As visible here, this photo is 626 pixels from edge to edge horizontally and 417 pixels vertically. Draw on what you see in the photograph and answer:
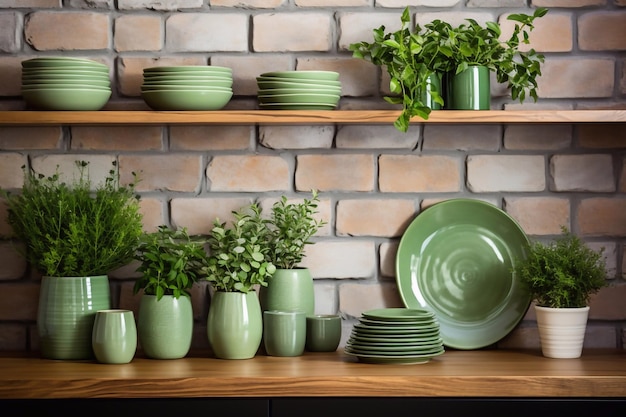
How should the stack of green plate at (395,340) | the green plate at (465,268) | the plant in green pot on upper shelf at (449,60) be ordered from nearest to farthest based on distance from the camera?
1. the stack of green plate at (395,340)
2. the plant in green pot on upper shelf at (449,60)
3. the green plate at (465,268)

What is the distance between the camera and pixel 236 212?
2.11 meters

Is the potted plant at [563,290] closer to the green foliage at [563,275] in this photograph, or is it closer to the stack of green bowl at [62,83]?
the green foliage at [563,275]

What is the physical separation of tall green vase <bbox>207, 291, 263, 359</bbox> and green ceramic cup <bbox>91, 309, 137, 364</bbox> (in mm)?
179

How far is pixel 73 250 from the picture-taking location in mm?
1927

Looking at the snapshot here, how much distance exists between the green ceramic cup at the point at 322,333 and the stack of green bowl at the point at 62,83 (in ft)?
2.32

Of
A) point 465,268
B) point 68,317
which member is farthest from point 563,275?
point 68,317

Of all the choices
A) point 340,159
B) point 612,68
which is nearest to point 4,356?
point 340,159

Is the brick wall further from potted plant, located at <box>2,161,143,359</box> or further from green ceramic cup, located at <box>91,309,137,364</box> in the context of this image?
green ceramic cup, located at <box>91,309,137,364</box>

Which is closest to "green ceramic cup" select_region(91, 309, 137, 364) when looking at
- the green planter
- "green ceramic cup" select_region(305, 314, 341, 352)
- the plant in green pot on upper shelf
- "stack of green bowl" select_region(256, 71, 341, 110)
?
"green ceramic cup" select_region(305, 314, 341, 352)

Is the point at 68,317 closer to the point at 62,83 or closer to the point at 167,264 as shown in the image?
the point at 167,264

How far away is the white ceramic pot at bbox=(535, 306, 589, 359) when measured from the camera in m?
1.94

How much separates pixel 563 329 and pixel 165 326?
88 cm

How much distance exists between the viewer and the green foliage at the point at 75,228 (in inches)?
76.4

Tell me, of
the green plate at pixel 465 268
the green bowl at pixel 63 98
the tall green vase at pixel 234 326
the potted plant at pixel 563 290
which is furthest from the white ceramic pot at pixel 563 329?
Result: the green bowl at pixel 63 98
